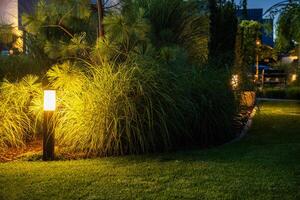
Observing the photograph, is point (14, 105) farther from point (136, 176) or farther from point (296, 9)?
point (296, 9)

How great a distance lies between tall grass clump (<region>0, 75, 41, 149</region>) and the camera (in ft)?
23.6

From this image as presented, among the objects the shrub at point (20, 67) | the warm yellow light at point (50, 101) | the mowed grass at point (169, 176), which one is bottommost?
the mowed grass at point (169, 176)

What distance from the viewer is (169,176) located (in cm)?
510

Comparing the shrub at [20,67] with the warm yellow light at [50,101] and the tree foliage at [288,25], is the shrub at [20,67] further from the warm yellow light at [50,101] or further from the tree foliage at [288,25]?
the tree foliage at [288,25]

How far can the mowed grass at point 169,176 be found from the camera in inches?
175

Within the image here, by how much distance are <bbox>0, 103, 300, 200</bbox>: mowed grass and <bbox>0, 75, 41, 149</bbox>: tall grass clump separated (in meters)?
1.34

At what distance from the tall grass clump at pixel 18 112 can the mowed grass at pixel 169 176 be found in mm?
1341

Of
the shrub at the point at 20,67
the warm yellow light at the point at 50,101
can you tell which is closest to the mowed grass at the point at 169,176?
the warm yellow light at the point at 50,101

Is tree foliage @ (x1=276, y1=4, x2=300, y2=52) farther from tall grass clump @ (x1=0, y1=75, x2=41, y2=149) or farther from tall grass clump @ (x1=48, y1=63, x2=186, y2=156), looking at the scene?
tall grass clump @ (x1=0, y1=75, x2=41, y2=149)

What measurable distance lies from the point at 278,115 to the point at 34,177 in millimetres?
8200

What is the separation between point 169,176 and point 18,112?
3420 millimetres

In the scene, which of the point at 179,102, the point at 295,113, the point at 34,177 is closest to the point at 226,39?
the point at 295,113

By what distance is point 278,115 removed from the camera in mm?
11844

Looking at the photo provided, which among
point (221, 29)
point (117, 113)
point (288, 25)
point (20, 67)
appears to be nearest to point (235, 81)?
point (117, 113)
